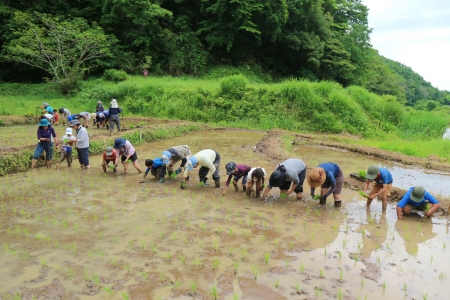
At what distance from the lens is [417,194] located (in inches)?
219

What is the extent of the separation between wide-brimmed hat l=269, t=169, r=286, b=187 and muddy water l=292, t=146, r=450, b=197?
3.51 meters

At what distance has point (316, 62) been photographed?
2617 centimetres

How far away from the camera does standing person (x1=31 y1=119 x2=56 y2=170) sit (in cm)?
816

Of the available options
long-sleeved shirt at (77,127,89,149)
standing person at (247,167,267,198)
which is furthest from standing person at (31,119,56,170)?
standing person at (247,167,267,198)

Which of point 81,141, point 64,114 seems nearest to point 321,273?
point 81,141

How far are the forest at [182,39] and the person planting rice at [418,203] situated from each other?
2088 cm

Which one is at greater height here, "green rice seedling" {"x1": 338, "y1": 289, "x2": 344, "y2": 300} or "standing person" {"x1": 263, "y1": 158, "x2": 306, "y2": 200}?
"standing person" {"x1": 263, "y1": 158, "x2": 306, "y2": 200}

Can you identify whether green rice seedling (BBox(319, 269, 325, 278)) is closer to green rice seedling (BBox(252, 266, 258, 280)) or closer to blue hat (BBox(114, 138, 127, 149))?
green rice seedling (BBox(252, 266, 258, 280))

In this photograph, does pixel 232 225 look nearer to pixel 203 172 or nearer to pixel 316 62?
pixel 203 172

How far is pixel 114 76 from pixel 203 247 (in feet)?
67.6

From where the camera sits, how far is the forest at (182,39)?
2197 centimetres

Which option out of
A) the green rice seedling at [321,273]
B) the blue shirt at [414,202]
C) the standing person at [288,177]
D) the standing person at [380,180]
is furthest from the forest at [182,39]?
the green rice seedling at [321,273]

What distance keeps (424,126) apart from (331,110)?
15.4 ft

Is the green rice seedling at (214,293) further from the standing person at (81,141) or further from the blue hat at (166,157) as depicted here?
the standing person at (81,141)
